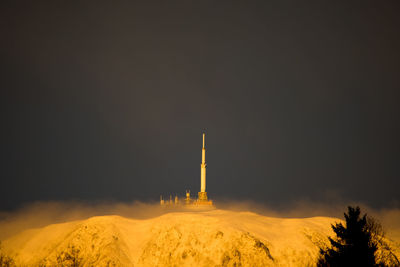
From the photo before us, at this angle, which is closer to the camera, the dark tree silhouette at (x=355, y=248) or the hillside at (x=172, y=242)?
the dark tree silhouette at (x=355, y=248)

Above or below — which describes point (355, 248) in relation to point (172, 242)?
above

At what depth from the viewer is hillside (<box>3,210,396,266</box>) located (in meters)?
57.6

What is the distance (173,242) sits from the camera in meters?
61.0

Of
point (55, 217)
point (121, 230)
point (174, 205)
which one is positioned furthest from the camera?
point (55, 217)

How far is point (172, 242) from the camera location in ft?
200

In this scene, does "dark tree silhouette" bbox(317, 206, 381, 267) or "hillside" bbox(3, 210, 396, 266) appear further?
"hillside" bbox(3, 210, 396, 266)

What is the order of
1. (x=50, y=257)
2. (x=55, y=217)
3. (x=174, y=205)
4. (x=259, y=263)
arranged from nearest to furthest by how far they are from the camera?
(x=259, y=263)
(x=50, y=257)
(x=174, y=205)
(x=55, y=217)

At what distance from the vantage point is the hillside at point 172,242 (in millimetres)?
57562

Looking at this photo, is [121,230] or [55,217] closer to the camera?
[121,230]

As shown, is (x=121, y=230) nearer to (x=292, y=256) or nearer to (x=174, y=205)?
(x=292, y=256)

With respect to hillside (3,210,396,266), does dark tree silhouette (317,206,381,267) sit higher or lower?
higher

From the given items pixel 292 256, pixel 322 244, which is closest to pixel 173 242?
pixel 292 256

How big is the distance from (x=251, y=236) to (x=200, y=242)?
9613 mm

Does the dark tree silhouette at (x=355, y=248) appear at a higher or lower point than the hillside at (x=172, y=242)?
higher
